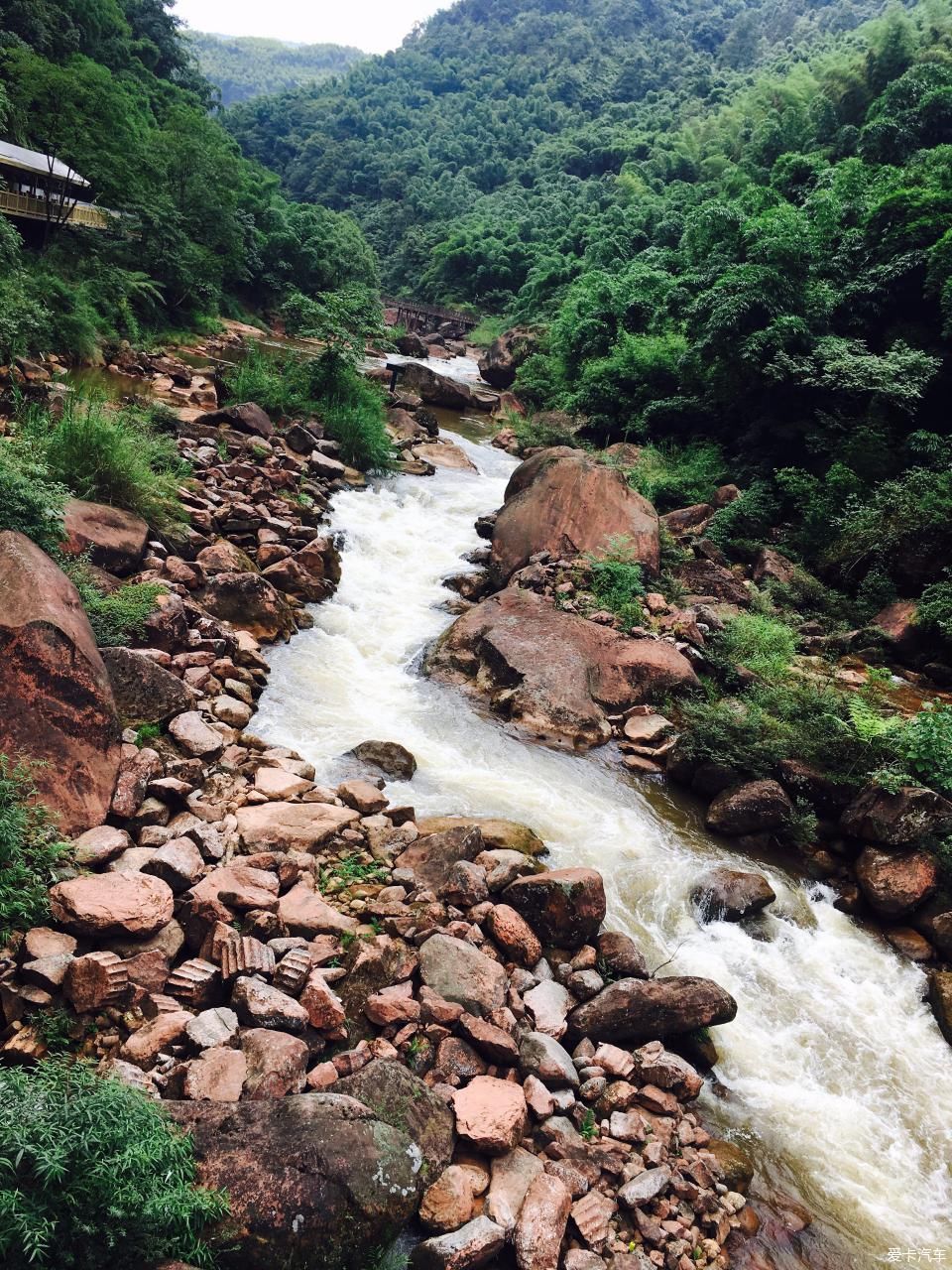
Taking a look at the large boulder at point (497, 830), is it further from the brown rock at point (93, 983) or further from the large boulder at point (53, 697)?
the brown rock at point (93, 983)

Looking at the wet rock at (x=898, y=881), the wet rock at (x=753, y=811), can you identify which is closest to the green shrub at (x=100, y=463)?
the wet rock at (x=753, y=811)

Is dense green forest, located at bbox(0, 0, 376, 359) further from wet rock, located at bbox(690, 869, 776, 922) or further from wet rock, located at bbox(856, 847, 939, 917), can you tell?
wet rock, located at bbox(856, 847, 939, 917)

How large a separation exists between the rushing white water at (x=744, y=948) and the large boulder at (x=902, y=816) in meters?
0.89

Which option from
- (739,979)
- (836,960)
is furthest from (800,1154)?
(836,960)

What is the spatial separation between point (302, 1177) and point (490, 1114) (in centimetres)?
121

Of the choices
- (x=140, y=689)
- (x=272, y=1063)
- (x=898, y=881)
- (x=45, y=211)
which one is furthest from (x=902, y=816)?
(x=45, y=211)

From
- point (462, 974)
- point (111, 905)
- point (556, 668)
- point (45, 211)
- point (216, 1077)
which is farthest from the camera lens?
point (45, 211)

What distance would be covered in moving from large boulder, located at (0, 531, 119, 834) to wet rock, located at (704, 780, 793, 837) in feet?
20.2

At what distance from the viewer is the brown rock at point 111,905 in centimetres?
400

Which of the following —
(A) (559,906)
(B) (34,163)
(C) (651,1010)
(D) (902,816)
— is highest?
(B) (34,163)

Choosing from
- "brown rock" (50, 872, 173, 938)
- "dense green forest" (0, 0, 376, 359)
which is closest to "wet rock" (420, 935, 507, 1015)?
"brown rock" (50, 872, 173, 938)

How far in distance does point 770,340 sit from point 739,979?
47.6 ft

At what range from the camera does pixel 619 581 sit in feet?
39.1

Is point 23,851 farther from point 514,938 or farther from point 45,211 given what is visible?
point 45,211
